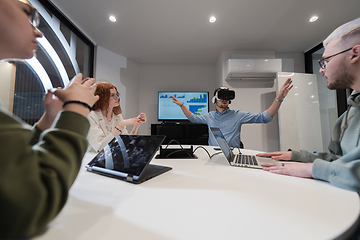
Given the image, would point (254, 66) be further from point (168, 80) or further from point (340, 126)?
point (340, 126)

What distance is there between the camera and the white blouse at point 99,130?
4.18ft

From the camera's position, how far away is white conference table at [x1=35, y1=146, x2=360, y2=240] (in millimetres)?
324

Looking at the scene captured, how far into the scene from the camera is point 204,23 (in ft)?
8.65

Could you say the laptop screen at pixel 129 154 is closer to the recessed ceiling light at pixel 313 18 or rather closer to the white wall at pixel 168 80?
the recessed ceiling light at pixel 313 18

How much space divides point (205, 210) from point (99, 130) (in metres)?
1.23

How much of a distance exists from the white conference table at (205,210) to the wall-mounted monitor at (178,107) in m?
3.44

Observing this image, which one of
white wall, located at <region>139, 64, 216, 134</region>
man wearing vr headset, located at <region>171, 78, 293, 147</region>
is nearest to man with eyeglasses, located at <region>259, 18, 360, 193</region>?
man wearing vr headset, located at <region>171, 78, 293, 147</region>

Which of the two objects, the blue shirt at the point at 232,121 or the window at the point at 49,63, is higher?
the window at the point at 49,63

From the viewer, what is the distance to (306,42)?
129 inches

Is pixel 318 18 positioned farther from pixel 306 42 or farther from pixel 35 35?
pixel 35 35

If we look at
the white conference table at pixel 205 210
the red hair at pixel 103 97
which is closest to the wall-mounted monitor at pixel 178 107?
the red hair at pixel 103 97

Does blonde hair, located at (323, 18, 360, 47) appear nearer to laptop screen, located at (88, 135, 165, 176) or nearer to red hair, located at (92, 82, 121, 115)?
laptop screen, located at (88, 135, 165, 176)

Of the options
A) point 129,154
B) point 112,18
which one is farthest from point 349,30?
point 112,18

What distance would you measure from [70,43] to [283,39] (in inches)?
153
